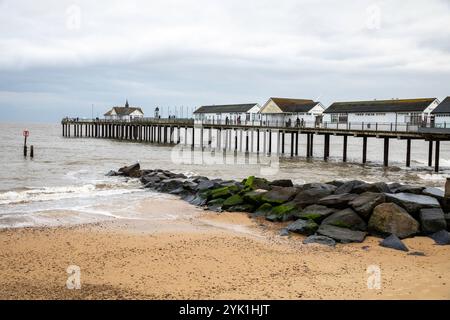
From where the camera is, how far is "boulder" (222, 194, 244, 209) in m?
17.9

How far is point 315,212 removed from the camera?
567 inches

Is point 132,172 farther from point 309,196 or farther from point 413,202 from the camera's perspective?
point 413,202

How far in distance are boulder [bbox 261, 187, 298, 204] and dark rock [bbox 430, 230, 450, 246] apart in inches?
201

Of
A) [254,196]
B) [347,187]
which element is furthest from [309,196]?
[254,196]

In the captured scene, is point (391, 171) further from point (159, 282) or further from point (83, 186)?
point (159, 282)

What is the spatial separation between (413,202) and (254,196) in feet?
18.1

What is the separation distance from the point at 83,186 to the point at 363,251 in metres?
16.3

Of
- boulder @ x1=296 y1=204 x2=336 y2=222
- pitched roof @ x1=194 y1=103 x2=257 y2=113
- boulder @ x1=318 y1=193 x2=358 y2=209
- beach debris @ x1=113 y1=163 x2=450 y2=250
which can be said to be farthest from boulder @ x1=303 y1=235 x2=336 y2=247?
pitched roof @ x1=194 y1=103 x2=257 y2=113

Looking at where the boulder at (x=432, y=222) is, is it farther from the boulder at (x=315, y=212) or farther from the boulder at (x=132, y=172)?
the boulder at (x=132, y=172)

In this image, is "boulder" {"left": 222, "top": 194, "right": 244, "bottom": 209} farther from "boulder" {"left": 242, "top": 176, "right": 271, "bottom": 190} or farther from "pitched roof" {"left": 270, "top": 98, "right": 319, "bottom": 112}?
"pitched roof" {"left": 270, "top": 98, "right": 319, "bottom": 112}

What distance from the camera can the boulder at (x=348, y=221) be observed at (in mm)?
13406

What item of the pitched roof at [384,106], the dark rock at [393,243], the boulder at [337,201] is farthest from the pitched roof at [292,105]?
the dark rock at [393,243]

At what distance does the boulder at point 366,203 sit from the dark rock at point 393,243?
1218mm
